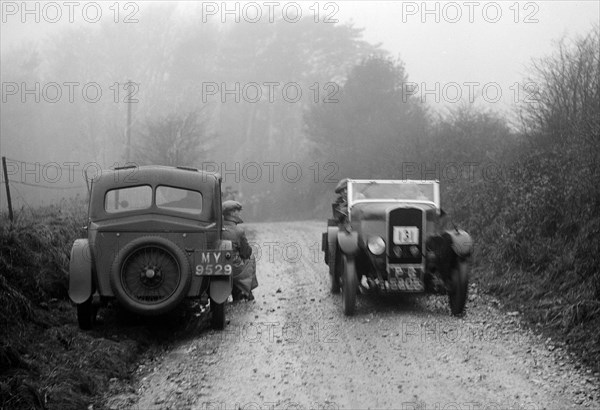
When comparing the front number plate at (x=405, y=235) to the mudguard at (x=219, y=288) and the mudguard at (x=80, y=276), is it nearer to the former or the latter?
the mudguard at (x=219, y=288)

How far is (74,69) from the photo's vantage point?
176 ft

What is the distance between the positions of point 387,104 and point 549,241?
66.6ft

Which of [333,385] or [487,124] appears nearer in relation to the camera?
[333,385]

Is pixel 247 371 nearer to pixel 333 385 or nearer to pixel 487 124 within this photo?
pixel 333 385

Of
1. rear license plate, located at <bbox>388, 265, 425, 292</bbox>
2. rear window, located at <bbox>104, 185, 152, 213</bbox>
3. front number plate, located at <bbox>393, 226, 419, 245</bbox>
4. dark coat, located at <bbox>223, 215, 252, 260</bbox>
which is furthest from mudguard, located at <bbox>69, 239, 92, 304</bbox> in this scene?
front number plate, located at <bbox>393, 226, 419, 245</bbox>

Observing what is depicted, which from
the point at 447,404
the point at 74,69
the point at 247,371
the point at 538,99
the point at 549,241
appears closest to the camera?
the point at 447,404

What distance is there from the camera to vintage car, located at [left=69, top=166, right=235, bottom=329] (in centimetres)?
744

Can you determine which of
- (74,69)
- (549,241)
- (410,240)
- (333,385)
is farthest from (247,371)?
(74,69)

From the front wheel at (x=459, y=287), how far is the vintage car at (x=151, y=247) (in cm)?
303

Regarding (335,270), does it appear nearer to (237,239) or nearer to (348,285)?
(348,285)

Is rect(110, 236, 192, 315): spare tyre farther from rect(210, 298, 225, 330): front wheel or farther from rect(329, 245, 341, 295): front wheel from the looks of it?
rect(329, 245, 341, 295): front wheel

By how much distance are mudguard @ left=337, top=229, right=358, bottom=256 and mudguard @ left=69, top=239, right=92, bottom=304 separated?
3.26m

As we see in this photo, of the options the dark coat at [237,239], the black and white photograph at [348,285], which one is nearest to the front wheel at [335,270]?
the black and white photograph at [348,285]

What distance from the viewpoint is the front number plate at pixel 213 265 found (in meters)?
7.62
